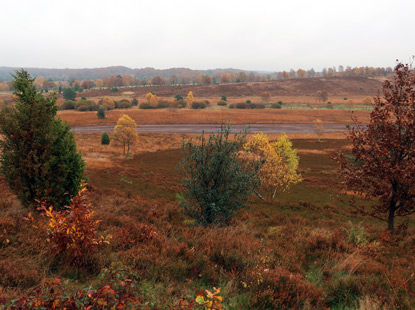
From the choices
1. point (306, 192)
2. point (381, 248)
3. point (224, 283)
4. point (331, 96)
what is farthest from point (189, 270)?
point (331, 96)

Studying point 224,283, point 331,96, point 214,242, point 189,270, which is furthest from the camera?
point 331,96

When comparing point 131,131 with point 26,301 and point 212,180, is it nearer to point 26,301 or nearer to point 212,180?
point 212,180

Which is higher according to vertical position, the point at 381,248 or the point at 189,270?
the point at 189,270

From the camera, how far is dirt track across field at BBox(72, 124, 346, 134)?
6685 centimetres

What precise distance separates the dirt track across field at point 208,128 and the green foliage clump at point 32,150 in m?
54.4

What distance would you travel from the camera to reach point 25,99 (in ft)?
33.7

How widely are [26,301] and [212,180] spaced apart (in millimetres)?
7151

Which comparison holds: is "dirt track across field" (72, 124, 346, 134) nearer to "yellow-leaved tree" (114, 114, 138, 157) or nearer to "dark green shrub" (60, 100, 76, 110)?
"yellow-leaved tree" (114, 114, 138, 157)

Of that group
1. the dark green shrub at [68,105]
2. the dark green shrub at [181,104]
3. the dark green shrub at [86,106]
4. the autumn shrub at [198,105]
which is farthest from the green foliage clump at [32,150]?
the dark green shrub at [68,105]

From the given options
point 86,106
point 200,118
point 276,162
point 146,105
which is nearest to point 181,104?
point 146,105

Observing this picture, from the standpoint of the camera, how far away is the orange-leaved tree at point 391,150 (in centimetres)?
975

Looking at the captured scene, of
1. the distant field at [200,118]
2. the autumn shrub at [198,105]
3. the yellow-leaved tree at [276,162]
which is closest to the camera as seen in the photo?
the yellow-leaved tree at [276,162]

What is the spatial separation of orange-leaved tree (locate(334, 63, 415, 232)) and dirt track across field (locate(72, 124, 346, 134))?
53.7 meters

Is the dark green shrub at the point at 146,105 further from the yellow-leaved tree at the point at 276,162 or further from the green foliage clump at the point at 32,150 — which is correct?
the green foliage clump at the point at 32,150
